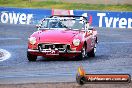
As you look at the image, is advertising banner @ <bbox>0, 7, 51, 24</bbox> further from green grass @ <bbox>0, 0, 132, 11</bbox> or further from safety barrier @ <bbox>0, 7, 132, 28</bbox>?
green grass @ <bbox>0, 0, 132, 11</bbox>

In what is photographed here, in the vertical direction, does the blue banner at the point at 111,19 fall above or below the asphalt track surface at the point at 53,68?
below

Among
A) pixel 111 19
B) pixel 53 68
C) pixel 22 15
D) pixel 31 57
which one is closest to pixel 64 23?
pixel 31 57

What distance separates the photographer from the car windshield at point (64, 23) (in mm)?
19016

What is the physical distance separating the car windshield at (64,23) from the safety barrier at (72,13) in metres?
20.2

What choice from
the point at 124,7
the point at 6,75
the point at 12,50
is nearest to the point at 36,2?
the point at 124,7

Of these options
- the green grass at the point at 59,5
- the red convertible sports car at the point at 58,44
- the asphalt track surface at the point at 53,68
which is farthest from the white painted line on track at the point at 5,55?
the green grass at the point at 59,5

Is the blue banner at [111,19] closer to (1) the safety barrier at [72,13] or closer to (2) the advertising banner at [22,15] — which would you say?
(1) the safety barrier at [72,13]

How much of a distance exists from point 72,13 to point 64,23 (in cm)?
2242

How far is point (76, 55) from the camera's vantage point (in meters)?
17.5

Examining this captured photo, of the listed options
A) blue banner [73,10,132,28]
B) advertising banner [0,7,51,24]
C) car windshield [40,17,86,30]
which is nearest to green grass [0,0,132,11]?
advertising banner [0,7,51,24]

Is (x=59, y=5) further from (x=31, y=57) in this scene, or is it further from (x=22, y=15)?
(x=31, y=57)

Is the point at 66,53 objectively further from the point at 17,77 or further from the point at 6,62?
the point at 17,77

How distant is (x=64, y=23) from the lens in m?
19.3

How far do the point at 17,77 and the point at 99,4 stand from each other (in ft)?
159
